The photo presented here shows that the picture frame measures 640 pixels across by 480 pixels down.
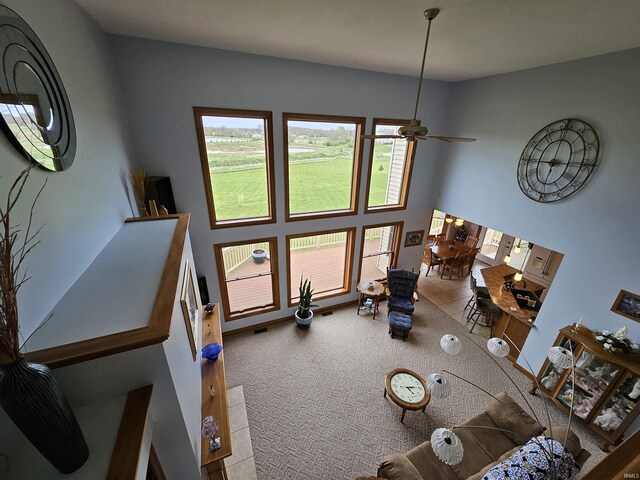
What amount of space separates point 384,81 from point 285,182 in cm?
267

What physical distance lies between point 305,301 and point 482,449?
140 inches

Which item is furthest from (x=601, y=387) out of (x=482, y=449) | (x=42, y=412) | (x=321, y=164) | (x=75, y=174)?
(x=75, y=174)

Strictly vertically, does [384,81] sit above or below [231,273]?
above

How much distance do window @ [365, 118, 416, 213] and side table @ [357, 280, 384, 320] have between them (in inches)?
71.3

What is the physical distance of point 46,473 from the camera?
1190 mm

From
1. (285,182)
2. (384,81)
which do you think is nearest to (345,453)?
(285,182)

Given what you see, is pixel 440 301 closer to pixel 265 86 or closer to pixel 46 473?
pixel 265 86

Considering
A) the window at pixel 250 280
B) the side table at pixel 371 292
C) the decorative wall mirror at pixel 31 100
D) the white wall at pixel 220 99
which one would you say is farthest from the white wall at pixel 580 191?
the decorative wall mirror at pixel 31 100

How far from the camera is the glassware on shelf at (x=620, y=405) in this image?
10.6 feet

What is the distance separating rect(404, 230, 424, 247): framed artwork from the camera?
636cm

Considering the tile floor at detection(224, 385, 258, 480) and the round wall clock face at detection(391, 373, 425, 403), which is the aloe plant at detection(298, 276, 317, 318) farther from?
the round wall clock face at detection(391, 373, 425, 403)

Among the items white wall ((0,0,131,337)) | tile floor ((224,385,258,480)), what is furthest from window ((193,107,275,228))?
tile floor ((224,385,258,480))

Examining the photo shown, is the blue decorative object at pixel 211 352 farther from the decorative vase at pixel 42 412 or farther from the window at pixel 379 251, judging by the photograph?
the window at pixel 379 251

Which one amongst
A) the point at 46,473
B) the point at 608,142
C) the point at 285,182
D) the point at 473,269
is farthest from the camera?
the point at 473,269
